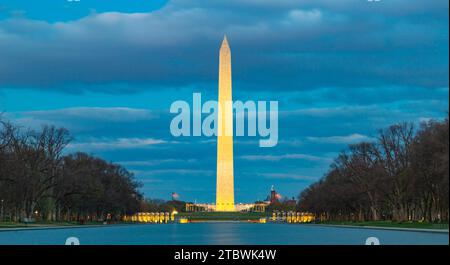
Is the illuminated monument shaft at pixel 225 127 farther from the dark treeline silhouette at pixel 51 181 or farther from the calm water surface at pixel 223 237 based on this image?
the calm water surface at pixel 223 237

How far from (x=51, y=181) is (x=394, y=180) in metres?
44.6

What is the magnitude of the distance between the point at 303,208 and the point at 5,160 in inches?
3757

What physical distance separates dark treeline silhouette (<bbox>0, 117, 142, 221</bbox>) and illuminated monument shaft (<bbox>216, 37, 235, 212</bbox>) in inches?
676

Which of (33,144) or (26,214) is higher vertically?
(33,144)

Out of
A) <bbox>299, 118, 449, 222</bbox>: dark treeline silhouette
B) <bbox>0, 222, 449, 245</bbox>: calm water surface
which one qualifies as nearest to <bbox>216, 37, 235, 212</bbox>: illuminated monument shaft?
<bbox>299, 118, 449, 222</bbox>: dark treeline silhouette

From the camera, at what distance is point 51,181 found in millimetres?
112438

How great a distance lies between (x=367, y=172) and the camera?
120 meters

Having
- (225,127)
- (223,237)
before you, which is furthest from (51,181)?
(223,237)

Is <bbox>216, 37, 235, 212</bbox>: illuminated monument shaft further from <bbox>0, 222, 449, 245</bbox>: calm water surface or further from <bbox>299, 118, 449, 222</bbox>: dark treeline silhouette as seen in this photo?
<bbox>0, 222, 449, 245</bbox>: calm water surface

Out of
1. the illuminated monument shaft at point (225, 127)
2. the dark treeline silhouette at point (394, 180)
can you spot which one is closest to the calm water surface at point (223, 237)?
the dark treeline silhouette at point (394, 180)
